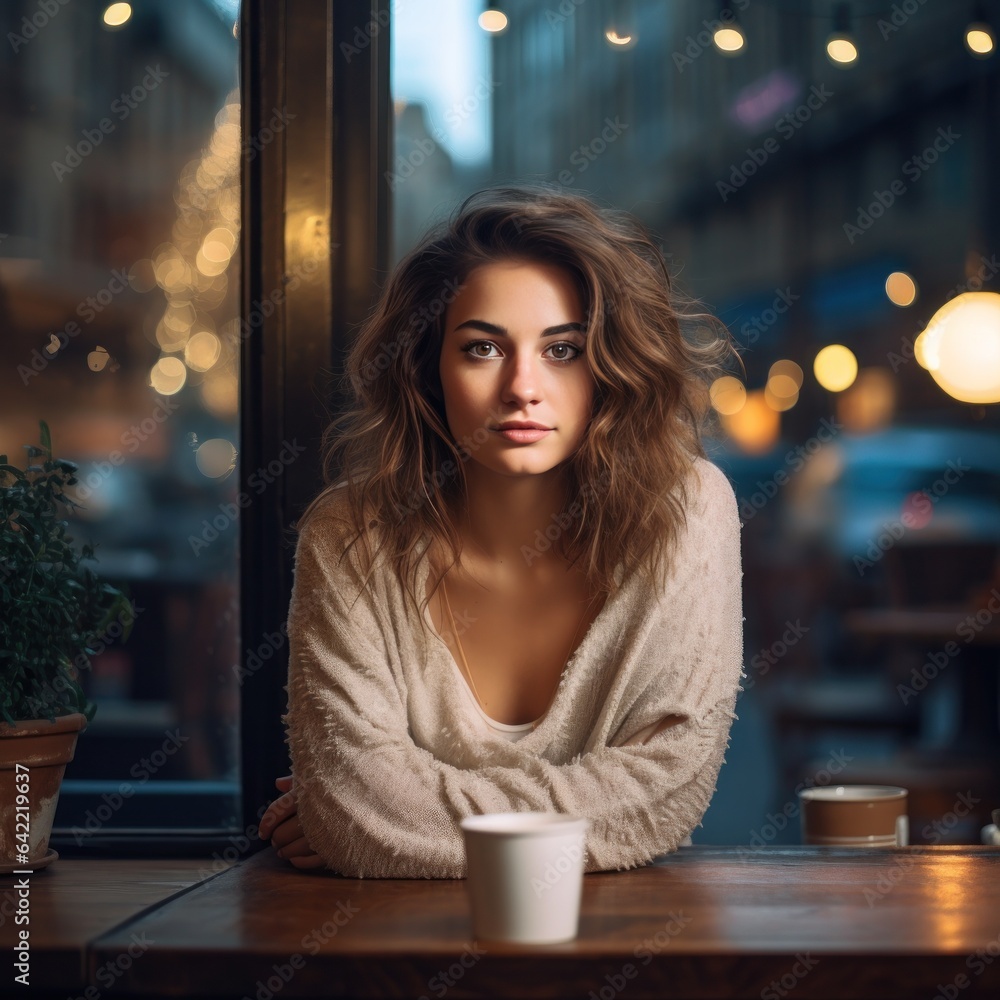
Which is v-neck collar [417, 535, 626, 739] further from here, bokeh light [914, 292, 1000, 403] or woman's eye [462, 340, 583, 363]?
bokeh light [914, 292, 1000, 403]

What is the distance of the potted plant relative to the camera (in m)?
1.48

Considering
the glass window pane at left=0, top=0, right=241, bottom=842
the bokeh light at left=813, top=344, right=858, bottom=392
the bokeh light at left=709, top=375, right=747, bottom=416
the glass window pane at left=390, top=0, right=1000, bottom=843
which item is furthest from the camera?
the bokeh light at left=709, top=375, right=747, bottom=416

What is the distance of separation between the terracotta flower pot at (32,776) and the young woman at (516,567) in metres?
0.28

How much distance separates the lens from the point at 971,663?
3.55 m

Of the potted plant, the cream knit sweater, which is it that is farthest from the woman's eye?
the potted plant

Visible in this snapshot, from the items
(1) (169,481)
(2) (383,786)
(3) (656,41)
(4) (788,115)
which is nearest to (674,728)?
(2) (383,786)

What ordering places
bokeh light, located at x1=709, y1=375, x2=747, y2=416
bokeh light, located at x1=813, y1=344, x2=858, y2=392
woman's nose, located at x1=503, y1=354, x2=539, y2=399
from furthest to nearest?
1. bokeh light, located at x1=709, y1=375, x2=747, y2=416
2. bokeh light, located at x1=813, y1=344, x2=858, y2=392
3. woman's nose, located at x1=503, y1=354, x2=539, y2=399

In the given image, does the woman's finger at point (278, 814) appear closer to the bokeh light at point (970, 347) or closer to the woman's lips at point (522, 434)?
the woman's lips at point (522, 434)

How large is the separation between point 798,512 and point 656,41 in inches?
103

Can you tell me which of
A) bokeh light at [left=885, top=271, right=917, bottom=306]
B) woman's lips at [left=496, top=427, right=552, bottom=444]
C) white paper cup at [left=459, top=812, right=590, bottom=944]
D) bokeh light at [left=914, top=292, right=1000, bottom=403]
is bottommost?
white paper cup at [left=459, top=812, right=590, bottom=944]

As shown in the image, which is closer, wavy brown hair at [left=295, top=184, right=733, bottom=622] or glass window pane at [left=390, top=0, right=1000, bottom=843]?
wavy brown hair at [left=295, top=184, right=733, bottom=622]

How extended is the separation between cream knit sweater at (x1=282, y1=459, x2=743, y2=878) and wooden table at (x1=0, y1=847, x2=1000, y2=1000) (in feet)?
0.42

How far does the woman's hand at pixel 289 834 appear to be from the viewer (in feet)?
4.61

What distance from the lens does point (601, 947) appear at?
979 millimetres
